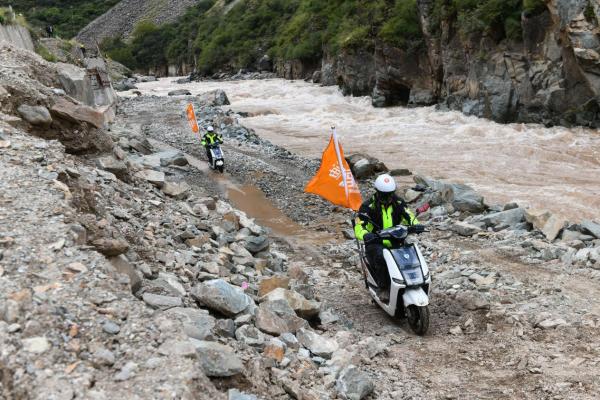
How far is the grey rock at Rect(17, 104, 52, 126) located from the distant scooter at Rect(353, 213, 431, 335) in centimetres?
492

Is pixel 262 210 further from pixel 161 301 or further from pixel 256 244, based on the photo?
pixel 161 301

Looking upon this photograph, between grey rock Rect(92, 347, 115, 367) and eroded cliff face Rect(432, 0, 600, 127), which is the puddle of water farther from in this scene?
eroded cliff face Rect(432, 0, 600, 127)

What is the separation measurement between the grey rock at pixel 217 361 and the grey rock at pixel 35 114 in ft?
17.5

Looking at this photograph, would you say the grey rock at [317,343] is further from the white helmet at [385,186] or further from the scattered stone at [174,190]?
the scattered stone at [174,190]

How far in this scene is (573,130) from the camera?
18484mm

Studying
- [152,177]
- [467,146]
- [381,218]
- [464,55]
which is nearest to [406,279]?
[381,218]

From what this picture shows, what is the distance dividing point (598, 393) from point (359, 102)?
29947 millimetres

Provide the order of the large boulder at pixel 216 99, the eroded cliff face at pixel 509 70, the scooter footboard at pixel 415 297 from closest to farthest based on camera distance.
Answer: the scooter footboard at pixel 415 297 < the eroded cliff face at pixel 509 70 < the large boulder at pixel 216 99

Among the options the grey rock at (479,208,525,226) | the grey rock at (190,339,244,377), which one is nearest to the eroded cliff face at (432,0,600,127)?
the grey rock at (479,208,525,226)

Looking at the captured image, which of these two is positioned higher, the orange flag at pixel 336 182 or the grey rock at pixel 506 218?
the orange flag at pixel 336 182

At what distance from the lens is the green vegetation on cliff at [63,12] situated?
105750 mm

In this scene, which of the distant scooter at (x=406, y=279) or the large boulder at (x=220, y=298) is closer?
the large boulder at (x=220, y=298)

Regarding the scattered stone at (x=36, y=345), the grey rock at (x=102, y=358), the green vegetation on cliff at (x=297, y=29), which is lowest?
the grey rock at (x=102, y=358)

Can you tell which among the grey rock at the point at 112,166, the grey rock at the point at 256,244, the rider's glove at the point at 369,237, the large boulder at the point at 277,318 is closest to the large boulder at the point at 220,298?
the large boulder at the point at 277,318
